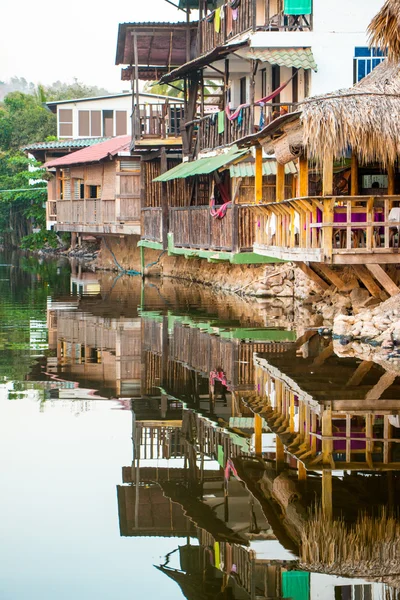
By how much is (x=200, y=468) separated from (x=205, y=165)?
61.3 feet

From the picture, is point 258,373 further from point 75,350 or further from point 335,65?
point 335,65

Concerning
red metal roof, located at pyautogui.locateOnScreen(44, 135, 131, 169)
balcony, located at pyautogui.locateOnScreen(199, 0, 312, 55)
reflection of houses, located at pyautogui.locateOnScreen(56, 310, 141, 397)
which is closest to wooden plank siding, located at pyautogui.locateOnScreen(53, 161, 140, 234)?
red metal roof, located at pyautogui.locateOnScreen(44, 135, 131, 169)

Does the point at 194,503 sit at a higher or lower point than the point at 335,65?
lower

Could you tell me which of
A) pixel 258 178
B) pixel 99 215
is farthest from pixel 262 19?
pixel 99 215

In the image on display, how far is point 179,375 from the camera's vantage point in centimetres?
1565

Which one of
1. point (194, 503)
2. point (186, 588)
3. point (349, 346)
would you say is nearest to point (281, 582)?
point (186, 588)

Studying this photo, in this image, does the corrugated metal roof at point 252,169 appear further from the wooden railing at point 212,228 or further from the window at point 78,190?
the window at point 78,190

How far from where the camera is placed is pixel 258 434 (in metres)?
11.5

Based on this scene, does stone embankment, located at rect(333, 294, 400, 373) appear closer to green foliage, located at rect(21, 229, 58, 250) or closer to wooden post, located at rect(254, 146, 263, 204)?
wooden post, located at rect(254, 146, 263, 204)

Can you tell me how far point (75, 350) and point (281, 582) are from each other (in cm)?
1145

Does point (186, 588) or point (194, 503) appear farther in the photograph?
point (194, 503)

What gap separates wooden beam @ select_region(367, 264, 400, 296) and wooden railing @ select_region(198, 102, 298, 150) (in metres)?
7.23

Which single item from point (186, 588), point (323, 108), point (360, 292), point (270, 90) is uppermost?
point (270, 90)

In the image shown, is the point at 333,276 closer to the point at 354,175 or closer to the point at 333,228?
the point at 354,175
